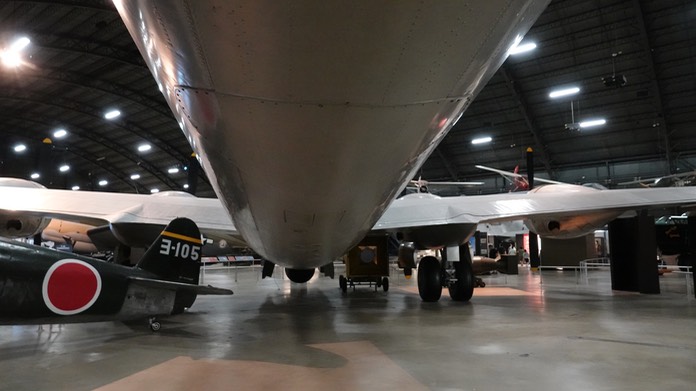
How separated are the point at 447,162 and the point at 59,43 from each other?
89.4 ft

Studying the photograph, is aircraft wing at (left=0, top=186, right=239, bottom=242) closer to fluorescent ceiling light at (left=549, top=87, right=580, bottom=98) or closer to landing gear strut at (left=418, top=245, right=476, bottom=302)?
landing gear strut at (left=418, top=245, right=476, bottom=302)

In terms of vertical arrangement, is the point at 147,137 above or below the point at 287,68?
above

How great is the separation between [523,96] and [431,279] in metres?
22.3

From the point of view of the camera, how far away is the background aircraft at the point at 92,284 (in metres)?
4.70

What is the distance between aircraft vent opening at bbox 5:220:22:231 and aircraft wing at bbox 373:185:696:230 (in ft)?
24.5

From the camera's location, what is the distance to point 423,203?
939 centimetres

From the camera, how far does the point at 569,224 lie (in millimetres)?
10109

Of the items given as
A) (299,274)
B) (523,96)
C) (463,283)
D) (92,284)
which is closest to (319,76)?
(92,284)

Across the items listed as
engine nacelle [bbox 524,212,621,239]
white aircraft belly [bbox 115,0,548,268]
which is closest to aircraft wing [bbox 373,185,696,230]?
engine nacelle [bbox 524,212,621,239]

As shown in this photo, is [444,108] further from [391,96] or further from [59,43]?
[59,43]

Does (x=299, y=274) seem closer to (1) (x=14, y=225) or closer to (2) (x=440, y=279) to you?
(2) (x=440, y=279)

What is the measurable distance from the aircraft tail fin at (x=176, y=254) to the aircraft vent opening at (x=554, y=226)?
7635mm

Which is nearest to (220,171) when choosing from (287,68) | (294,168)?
(294,168)

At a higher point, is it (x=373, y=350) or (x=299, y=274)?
(x=299, y=274)
